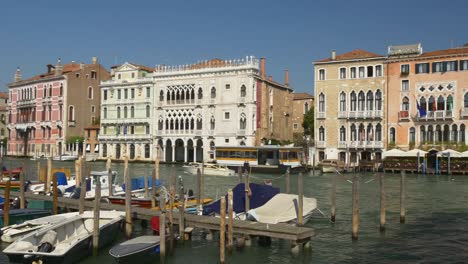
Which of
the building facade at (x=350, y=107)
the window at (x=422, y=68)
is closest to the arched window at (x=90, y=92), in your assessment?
the building facade at (x=350, y=107)

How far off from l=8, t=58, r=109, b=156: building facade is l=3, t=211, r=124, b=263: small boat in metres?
36.2

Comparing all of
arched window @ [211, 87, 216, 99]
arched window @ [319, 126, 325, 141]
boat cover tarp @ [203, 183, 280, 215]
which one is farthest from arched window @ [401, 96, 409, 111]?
boat cover tarp @ [203, 183, 280, 215]

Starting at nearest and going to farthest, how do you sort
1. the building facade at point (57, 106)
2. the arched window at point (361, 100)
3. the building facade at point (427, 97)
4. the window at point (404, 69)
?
the building facade at point (427, 97) < the window at point (404, 69) < the arched window at point (361, 100) < the building facade at point (57, 106)

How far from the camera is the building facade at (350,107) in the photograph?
111 feet

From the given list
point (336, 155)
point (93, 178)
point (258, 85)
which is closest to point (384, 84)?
point (336, 155)

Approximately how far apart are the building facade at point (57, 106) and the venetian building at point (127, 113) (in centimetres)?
309

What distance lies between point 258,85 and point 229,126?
361 cm

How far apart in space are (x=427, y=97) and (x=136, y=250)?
27.1m

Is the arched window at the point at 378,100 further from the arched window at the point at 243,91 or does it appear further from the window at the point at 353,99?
the arched window at the point at 243,91

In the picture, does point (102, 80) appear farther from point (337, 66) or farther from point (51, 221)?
point (51, 221)

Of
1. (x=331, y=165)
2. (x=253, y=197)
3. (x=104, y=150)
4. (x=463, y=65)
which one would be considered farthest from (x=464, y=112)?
(x=104, y=150)

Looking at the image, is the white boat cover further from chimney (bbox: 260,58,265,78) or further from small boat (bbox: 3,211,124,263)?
chimney (bbox: 260,58,265,78)

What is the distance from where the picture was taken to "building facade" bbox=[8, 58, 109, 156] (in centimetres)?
4606

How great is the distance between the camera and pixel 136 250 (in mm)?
9336
